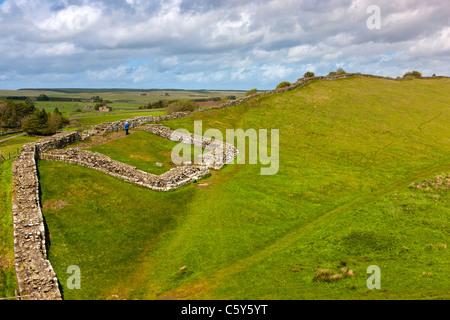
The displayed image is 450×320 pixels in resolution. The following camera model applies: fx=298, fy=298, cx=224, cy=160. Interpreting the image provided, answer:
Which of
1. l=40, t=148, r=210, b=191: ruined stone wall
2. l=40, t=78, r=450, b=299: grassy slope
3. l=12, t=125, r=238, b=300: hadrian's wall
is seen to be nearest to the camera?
l=12, t=125, r=238, b=300: hadrian's wall

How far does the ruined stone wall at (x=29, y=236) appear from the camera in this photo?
53.2ft

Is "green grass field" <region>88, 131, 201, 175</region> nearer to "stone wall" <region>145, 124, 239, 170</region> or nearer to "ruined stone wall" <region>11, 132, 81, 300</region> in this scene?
"stone wall" <region>145, 124, 239, 170</region>

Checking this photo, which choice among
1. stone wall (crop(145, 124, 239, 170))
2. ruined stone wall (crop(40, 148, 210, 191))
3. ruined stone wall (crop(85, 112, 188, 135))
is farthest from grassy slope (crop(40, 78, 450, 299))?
ruined stone wall (crop(85, 112, 188, 135))

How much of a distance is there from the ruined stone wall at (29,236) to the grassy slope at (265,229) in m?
1.09

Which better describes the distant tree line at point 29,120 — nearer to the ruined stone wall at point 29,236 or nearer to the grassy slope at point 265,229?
the ruined stone wall at point 29,236

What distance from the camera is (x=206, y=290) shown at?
16984 millimetres

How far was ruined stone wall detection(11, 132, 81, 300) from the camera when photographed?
53.2 feet

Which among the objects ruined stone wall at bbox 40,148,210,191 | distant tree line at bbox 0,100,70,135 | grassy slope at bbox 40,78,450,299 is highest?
distant tree line at bbox 0,100,70,135

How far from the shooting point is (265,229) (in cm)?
2364

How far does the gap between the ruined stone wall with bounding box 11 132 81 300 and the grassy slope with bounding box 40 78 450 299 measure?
1.09 metres

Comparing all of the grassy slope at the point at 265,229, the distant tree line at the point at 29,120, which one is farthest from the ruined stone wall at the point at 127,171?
the distant tree line at the point at 29,120

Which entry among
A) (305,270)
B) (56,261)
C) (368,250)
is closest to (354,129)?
(368,250)

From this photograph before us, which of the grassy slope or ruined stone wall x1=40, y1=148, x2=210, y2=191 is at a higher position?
ruined stone wall x1=40, y1=148, x2=210, y2=191

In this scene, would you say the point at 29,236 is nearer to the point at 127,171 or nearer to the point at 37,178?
the point at 37,178
